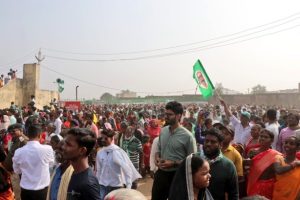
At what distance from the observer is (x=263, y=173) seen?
4.92m

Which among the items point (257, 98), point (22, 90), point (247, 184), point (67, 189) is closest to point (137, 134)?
point (247, 184)

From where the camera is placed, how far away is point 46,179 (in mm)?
5477

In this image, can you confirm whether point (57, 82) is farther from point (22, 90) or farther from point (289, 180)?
point (289, 180)

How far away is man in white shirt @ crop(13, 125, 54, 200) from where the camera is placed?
206 inches

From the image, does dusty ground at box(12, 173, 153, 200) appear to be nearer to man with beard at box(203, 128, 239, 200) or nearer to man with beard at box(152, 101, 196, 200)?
man with beard at box(152, 101, 196, 200)

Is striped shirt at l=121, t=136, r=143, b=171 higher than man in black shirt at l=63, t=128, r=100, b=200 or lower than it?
lower

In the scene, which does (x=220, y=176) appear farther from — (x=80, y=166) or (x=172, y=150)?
(x=80, y=166)

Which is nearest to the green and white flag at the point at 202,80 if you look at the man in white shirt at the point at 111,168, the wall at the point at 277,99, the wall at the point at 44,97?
the man in white shirt at the point at 111,168

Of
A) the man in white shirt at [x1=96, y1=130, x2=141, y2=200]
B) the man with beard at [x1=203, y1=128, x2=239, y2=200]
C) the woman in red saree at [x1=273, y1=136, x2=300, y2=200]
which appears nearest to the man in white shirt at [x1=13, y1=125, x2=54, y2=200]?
the man in white shirt at [x1=96, y1=130, x2=141, y2=200]

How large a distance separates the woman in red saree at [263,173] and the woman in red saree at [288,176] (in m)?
0.08

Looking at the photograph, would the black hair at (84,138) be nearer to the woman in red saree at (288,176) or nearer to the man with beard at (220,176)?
the man with beard at (220,176)

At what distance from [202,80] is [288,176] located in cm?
646

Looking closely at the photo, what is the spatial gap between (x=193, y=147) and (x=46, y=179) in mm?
2297

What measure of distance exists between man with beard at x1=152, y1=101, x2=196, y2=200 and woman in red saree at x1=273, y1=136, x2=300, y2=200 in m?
1.18
